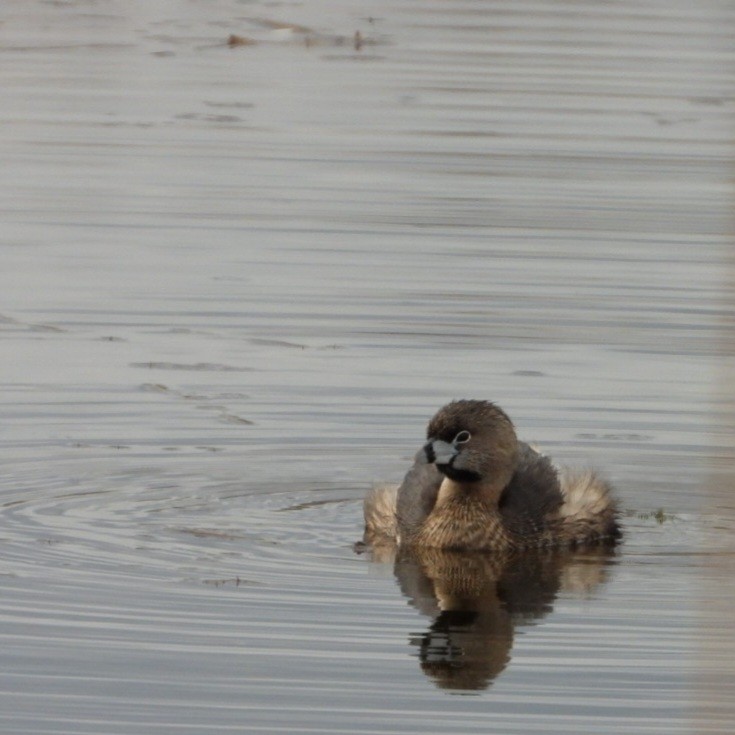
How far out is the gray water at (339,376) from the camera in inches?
332

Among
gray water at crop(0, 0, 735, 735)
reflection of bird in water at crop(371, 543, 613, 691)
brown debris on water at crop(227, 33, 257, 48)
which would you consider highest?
brown debris on water at crop(227, 33, 257, 48)

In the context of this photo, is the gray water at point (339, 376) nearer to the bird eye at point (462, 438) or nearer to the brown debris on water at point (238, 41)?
the bird eye at point (462, 438)

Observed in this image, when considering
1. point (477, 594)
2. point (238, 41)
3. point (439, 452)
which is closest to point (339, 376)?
point (439, 452)

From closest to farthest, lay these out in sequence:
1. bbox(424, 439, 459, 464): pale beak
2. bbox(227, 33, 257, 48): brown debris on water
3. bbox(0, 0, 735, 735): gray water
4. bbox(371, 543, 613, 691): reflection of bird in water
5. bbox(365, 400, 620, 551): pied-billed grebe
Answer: bbox(0, 0, 735, 735): gray water, bbox(371, 543, 613, 691): reflection of bird in water, bbox(424, 439, 459, 464): pale beak, bbox(365, 400, 620, 551): pied-billed grebe, bbox(227, 33, 257, 48): brown debris on water

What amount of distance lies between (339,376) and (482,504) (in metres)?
2.46

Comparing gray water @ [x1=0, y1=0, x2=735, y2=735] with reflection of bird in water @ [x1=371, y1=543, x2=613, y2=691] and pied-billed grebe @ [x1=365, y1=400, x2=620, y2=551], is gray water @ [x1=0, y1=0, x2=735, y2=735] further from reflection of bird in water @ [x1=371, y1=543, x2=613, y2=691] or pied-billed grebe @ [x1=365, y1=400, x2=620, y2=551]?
pied-billed grebe @ [x1=365, y1=400, x2=620, y2=551]

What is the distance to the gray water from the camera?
845 cm

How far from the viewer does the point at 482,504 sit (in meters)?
11.0

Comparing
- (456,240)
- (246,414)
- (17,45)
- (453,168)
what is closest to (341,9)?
(17,45)

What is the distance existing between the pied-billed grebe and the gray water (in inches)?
7.1

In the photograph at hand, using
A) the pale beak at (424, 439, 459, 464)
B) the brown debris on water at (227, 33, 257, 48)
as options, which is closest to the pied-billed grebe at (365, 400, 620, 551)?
the pale beak at (424, 439, 459, 464)

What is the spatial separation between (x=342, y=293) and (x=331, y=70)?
1209 cm

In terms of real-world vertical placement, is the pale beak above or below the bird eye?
below

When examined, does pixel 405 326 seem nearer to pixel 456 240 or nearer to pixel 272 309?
pixel 272 309
